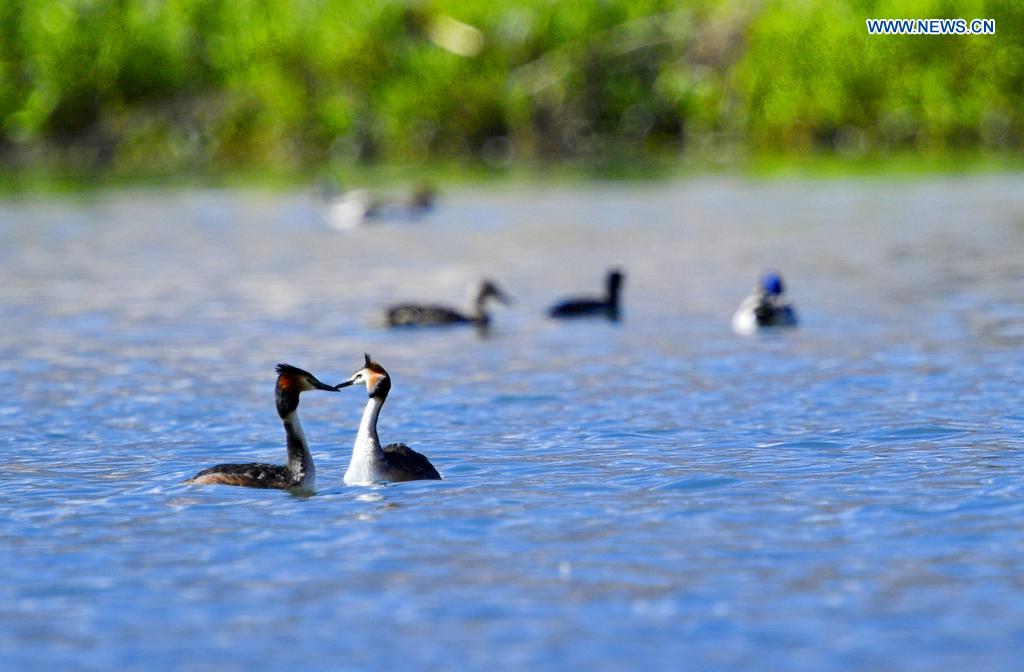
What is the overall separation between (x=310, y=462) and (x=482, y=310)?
11.2 m

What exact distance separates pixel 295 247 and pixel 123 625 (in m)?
29.0

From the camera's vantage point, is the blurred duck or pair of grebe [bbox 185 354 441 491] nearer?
pair of grebe [bbox 185 354 441 491]

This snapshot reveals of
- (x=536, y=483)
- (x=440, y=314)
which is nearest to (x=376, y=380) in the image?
(x=536, y=483)

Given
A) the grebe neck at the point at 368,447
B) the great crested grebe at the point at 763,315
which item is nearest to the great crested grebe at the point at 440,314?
the great crested grebe at the point at 763,315

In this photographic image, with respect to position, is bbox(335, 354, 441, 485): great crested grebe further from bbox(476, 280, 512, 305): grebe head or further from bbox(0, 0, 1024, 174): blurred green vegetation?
bbox(0, 0, 1024, 174): blurred green vegetation

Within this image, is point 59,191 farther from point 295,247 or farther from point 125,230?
point 295,247

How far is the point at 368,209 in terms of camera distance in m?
45.2

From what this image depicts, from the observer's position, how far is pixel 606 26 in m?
86.9

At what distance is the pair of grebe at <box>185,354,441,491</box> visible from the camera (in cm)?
1284

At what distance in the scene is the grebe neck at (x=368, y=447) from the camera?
12.8 metres

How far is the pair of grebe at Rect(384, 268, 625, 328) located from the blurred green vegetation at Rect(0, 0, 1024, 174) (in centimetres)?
4821

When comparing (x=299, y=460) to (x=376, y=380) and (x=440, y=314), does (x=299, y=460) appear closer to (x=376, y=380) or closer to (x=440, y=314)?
(x=376, y=380)

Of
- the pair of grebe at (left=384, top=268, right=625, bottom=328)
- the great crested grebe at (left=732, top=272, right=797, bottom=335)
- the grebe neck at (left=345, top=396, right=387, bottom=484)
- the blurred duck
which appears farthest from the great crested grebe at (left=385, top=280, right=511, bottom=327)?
the blurred duck

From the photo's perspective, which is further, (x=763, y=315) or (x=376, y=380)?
(x=763, y=315)
